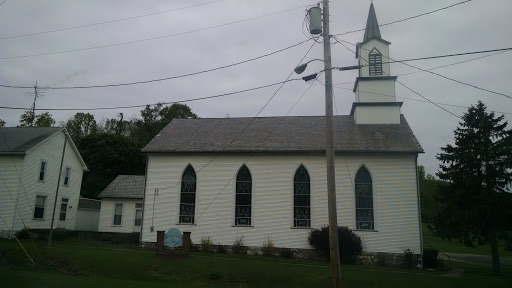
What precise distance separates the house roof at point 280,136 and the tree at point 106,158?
28.3m

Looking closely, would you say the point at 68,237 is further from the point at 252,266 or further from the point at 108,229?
the point at 252,266

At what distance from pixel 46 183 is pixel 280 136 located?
19.4 metres

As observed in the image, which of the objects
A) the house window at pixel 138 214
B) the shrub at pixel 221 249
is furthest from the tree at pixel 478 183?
the house window at pixel 138 214

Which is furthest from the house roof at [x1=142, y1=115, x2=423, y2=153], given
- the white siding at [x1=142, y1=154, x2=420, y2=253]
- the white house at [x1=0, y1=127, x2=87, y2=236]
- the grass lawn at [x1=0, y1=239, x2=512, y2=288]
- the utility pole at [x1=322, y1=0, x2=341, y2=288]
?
the utility pole at [x1=322, y1=0, x2=341, y2=288]

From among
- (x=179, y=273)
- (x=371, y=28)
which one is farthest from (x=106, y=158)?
(x=179, y=273)

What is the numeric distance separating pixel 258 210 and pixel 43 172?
1839 cm

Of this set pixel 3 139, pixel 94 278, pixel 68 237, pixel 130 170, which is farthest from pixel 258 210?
pixel 130 170

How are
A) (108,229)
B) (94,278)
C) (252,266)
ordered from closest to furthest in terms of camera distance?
(94,278) < (252,266) < (108,229)

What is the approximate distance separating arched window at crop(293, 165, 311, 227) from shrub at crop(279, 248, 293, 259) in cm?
161

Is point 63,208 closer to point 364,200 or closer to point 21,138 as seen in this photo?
point 21,138

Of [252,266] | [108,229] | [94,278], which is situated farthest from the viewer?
[108,229]

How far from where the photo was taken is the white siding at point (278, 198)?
2448 centimetres

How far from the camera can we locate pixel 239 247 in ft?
83.9

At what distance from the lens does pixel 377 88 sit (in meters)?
28.9
